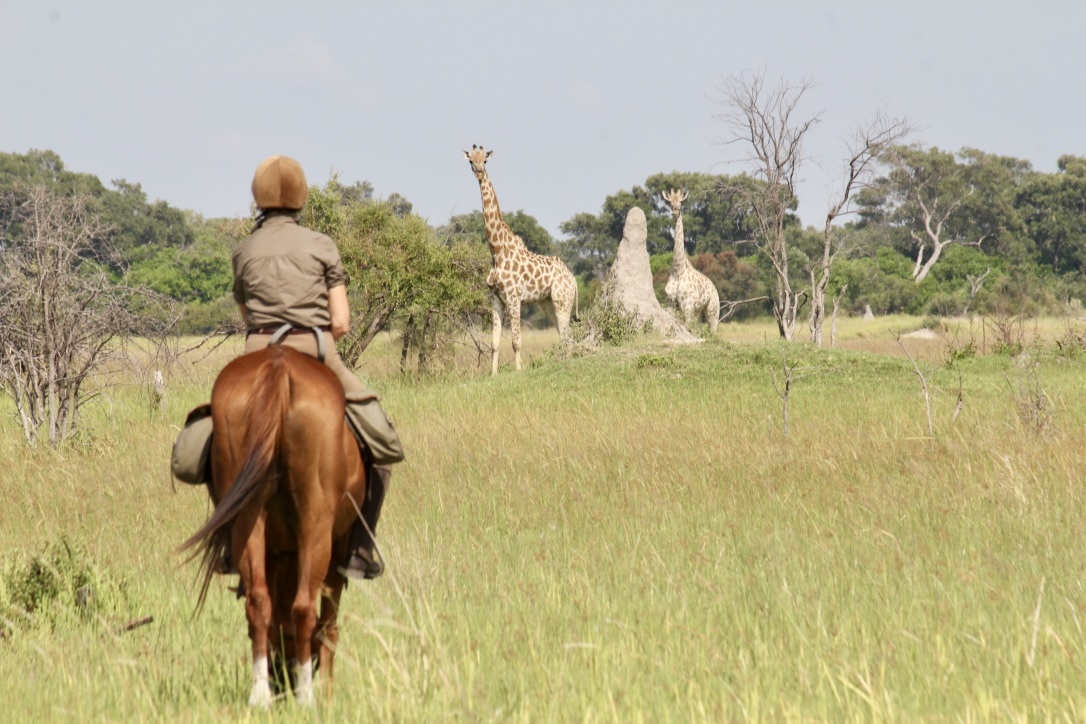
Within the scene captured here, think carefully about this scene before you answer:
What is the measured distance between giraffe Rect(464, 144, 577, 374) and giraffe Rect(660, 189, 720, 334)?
258cm

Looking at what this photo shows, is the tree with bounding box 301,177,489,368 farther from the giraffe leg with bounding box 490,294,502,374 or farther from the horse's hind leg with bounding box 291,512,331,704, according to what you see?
the horse's hind leg with bounding box 291,512,331,704

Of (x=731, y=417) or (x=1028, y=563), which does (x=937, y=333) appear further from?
(x=1028, y=563)

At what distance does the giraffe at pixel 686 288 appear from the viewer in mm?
23875

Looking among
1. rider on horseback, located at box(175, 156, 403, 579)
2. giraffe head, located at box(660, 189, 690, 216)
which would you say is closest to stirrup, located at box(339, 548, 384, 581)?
rider on horseback, located at box(175, 156, 403, 579)

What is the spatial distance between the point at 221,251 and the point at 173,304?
43388mm

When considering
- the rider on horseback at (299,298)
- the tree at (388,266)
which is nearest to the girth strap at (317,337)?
the rider on horseback at (299,298)

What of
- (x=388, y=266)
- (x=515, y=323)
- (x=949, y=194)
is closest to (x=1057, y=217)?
(x=949, y=194)

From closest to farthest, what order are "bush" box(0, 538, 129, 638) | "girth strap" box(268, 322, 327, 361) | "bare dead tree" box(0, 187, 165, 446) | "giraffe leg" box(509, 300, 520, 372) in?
"girth strap" box(268, 322, 327, 361)
"bush" box(0, 538, 129, 638)
"bare dead tree" box(0, 187, 165, 446)
"giraffe leg" box(509, 300, 520, 372)

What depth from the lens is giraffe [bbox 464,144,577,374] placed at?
69.6 feet

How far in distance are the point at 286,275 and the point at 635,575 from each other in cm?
268

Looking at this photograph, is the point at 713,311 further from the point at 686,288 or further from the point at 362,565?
the point at 362,565

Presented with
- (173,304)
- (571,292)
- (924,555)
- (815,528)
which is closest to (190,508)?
(173,304)

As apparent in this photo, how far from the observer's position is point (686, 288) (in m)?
23.9

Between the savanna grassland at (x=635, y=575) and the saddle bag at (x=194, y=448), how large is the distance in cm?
73
